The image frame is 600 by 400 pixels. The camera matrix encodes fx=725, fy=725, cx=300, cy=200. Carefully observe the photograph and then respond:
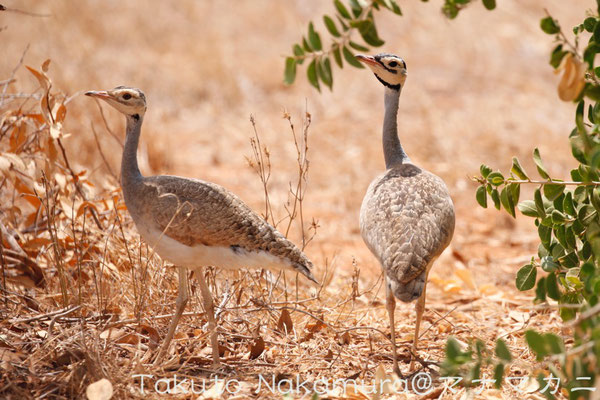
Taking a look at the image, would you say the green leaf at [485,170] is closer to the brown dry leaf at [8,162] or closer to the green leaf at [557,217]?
the green leaf at [557,217]

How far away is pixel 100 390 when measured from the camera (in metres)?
3.38

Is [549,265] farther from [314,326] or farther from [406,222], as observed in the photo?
[314,326]

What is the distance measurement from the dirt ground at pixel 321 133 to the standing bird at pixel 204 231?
16.2 inches

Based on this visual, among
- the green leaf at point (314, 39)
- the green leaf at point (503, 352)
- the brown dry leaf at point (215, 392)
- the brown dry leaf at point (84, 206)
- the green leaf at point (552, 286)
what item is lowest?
the brown dry leaf at point (215, 392)

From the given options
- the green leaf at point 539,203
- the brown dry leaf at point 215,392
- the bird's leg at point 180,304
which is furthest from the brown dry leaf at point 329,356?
the green leaf at point 539,203

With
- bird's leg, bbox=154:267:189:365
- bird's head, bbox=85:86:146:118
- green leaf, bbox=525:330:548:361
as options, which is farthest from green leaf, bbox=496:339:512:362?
bird's head, bbox=85:86:146:118

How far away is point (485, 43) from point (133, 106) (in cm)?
978

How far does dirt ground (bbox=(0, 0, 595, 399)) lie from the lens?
4.52 meters

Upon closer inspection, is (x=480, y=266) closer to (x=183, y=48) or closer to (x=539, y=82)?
(x=539, y=82)

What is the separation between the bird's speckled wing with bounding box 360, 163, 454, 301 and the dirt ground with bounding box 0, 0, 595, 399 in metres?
0.45

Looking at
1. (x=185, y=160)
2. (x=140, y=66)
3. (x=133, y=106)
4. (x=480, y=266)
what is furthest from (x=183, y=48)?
(x=133, y=106)

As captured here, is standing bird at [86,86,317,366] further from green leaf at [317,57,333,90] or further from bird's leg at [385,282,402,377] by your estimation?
green leaf at [317,57,333,90]

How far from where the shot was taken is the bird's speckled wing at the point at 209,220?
4.00 m

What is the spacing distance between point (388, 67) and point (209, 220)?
198 centimetres
